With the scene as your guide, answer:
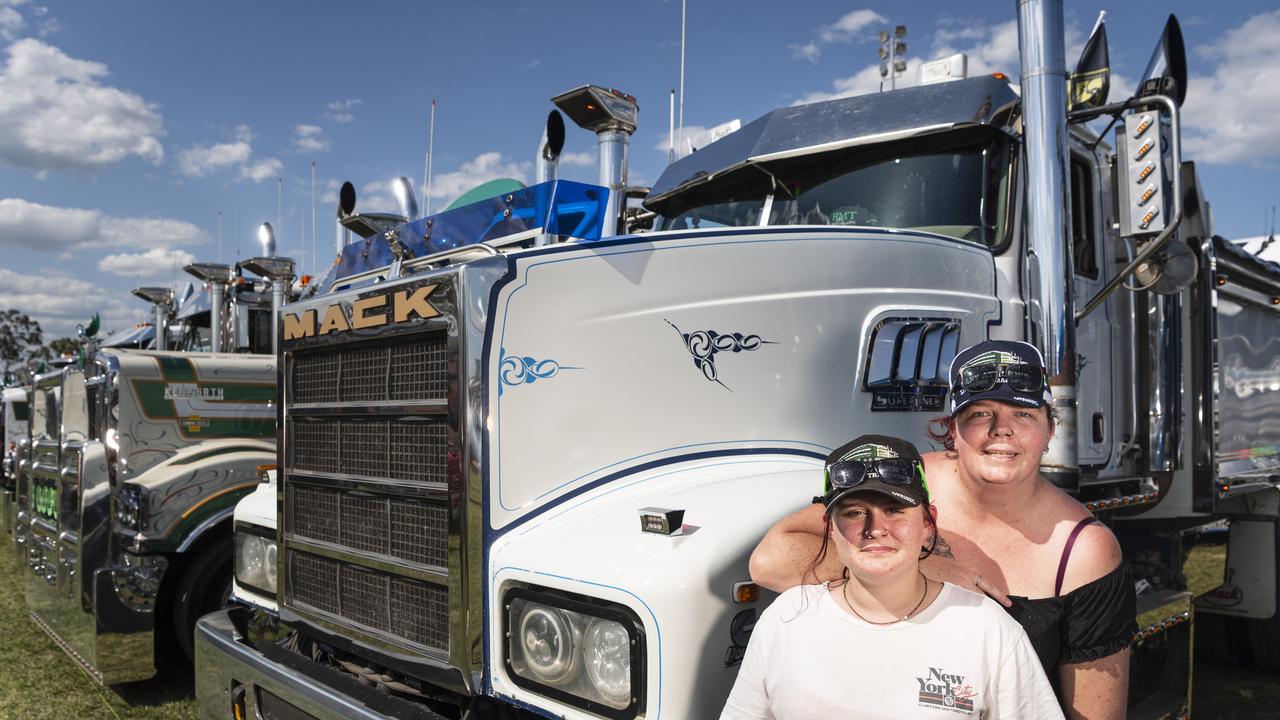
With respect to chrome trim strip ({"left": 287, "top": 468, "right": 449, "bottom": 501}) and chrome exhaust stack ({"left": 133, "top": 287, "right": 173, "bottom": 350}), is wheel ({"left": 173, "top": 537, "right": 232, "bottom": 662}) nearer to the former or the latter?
chrome trim strip ({"left": 287, "top": 468, "right": 449, "bottom": 501})

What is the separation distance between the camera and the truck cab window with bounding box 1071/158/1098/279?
425cm

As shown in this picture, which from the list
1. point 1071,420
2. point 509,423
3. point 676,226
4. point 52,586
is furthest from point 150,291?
point 1071,420

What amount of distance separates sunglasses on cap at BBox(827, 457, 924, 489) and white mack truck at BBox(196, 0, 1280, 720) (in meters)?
0.52

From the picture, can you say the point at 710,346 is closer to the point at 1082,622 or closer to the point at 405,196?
→ the point at 1082,622

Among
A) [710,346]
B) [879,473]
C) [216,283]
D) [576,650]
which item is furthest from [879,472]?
[216,283]

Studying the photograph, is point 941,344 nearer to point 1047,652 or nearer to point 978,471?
point 978,471

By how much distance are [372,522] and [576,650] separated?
1.02 metres

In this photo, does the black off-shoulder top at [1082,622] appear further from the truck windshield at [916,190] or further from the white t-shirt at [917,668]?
the truck windshield at [916,190]

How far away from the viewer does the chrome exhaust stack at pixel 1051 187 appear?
11.2 feet

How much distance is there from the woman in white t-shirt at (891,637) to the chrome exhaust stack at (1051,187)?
5.71 feet

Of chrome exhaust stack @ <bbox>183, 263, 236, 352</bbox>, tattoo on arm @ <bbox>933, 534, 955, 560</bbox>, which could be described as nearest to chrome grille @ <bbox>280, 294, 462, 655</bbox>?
tattoo on arm @ <bbox>933, 534, 955, 560</bbox>

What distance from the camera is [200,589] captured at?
572 centimetres

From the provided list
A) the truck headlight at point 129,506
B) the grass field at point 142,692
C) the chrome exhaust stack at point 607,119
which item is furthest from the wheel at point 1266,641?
the truck headlight at point 129,506

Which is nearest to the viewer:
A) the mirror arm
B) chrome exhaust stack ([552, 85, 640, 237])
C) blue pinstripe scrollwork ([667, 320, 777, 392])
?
blue pinstripe scrollwork ([667, 320, 777, 392])
